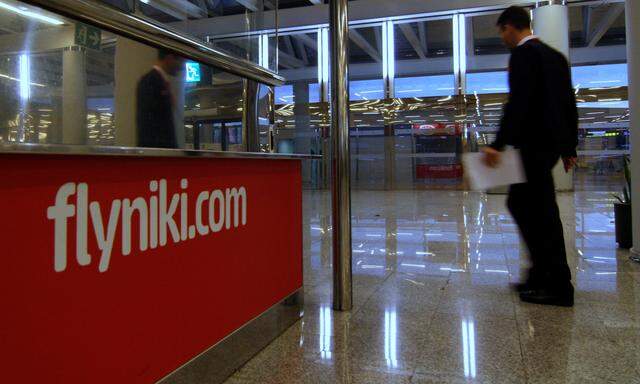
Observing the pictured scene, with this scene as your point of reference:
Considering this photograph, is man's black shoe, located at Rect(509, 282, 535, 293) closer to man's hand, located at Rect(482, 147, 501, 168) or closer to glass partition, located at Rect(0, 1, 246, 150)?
man's hand, located at Rect(482, 147, 501, 168)

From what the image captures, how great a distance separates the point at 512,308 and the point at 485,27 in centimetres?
1291

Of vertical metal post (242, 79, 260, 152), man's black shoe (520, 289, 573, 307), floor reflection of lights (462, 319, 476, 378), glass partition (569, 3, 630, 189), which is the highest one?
glass partition (569, 3, 630, 189)

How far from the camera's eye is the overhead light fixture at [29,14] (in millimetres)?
1096

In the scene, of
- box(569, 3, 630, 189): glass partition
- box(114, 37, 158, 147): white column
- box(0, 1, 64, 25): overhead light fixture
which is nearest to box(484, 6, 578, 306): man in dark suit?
box(114, 37, 158, 147): white column

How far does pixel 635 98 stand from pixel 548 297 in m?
1.92

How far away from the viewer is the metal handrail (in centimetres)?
119

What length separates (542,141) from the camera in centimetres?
258

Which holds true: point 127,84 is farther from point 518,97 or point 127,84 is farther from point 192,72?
point 518,97

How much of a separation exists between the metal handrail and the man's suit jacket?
4.55 feet

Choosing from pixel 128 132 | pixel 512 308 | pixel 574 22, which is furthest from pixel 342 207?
pixel 574 22

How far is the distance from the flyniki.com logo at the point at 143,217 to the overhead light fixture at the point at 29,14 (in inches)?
16.4

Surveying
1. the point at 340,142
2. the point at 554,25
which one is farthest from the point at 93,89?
the point at 554,25

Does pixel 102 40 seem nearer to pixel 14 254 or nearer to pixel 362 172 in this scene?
pixel 14 254

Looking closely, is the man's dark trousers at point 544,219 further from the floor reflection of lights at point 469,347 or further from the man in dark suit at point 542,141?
the floor reflection of lights at point 469,347
